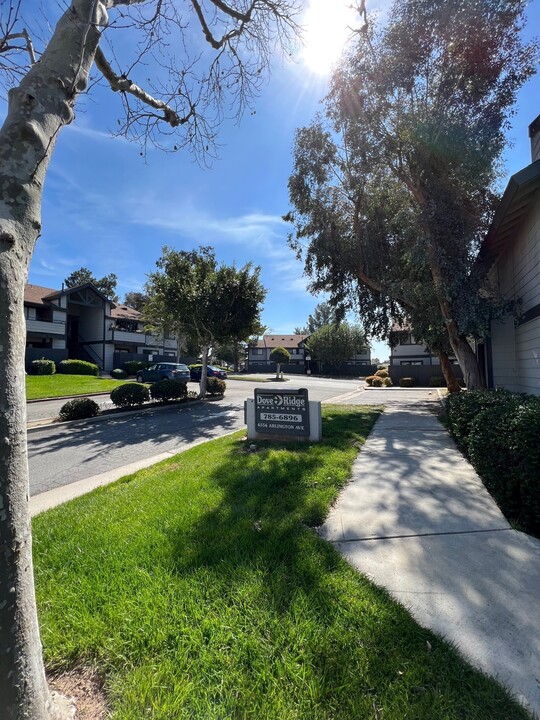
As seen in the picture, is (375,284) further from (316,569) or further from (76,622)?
(76,622)

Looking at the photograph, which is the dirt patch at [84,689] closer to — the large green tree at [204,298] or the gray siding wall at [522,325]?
the gray siding wall at [522,325]

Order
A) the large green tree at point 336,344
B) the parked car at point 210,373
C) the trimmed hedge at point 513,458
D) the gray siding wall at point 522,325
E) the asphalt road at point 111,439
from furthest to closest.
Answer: the large green tree at point 336,344 < the parked car at point 210,373 < the gray siding wall at point 522,325 < the asphalt road at point 111,439 < the trimmed hedge at point 513,458

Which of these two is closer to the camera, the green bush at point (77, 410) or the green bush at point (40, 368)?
the green bush at point (77, 410)

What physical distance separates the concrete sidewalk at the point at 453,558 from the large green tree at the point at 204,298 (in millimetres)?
12106

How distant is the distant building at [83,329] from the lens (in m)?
29.3

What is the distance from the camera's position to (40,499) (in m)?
4.96

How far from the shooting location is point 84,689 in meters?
1.78

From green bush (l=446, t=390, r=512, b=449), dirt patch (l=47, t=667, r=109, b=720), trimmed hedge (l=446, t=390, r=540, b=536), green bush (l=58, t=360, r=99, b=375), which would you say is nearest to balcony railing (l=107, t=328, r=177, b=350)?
green bush (l=58, t=360, r=99, b=375)

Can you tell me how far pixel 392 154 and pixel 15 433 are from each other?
12.6 m

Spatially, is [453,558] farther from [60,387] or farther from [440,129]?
[60,387]

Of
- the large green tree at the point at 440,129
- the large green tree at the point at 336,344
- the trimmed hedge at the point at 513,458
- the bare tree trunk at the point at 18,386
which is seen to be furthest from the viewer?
the large green tree at the point at 336,344

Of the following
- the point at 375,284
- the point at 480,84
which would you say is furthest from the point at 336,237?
the point at 480,84

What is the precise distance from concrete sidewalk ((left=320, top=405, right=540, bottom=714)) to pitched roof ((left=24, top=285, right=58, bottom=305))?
32070mm

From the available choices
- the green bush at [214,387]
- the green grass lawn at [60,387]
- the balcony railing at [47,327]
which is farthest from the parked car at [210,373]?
the balcony railing at [47,327]
